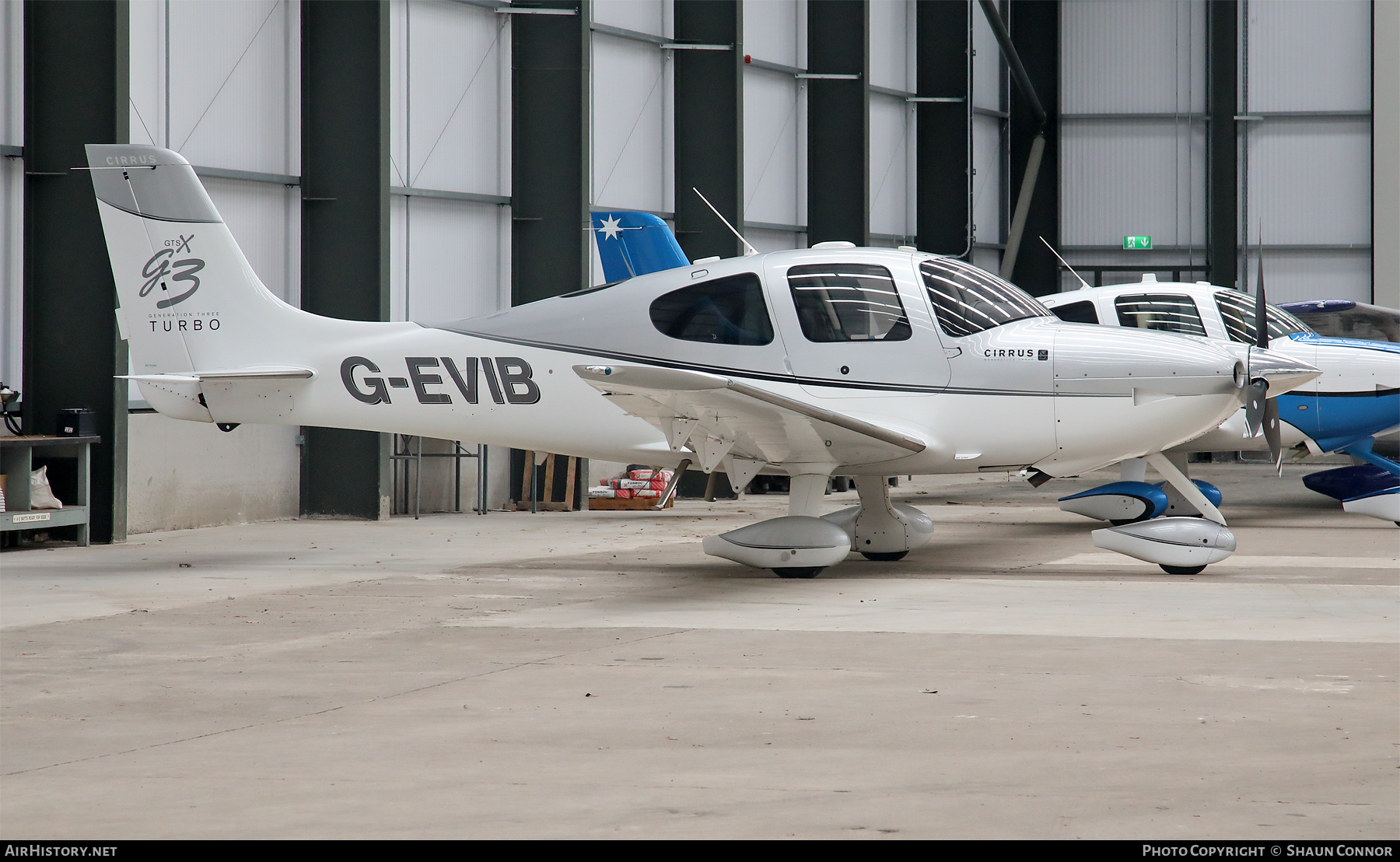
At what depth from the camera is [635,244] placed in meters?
14.1

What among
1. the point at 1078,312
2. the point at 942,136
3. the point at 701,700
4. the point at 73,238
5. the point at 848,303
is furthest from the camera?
the point at 942,136

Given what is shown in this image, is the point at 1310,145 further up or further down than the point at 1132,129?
further down

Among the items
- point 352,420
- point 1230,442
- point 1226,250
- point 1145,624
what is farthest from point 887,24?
point 1145,624

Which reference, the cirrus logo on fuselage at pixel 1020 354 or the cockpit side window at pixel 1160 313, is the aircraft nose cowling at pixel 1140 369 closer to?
the cirrus logo on fuselage at pixel 1020 354

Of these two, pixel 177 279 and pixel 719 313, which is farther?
pixel 177 279

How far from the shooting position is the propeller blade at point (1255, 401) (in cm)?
868

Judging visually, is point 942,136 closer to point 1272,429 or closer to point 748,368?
point 1272,429

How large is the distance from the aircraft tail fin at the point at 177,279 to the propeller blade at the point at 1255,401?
20.0 feet

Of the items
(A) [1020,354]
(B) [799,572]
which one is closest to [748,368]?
(B) [799,572]

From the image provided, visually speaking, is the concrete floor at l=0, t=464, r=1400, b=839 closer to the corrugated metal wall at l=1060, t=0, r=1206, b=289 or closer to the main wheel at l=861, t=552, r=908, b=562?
the main wheel at l=861, t=552, r=908, b=562

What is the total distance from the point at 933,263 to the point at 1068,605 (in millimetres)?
2452

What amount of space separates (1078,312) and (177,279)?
297 inches

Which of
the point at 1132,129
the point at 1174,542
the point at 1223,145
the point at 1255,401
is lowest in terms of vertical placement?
the point at 1174,542

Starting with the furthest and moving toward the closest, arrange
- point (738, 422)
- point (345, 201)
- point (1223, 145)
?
point (1223, 145) → point (345, 201) → point (738, 422)
